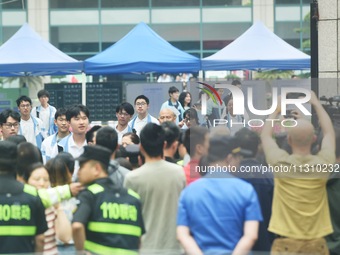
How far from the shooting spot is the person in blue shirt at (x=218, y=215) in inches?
264

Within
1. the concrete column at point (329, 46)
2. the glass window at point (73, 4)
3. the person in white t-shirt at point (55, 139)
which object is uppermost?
the glass window at point (73, 4)

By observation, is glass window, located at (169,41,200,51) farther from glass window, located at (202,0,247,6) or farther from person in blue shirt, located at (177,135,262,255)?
person in blue shirt, located at (177,135,262,255)

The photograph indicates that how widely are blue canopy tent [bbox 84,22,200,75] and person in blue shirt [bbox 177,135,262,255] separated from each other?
41.2 ft

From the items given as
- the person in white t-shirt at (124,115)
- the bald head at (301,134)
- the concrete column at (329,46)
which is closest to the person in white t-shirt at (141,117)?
the person in white t-shirt at (124,115)

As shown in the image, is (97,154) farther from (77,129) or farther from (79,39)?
(79,39)

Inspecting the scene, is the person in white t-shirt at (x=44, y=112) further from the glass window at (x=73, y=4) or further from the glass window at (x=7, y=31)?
the glass window at (x=73, y=4)

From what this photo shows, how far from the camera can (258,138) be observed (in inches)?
346

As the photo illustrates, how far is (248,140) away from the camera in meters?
8.46

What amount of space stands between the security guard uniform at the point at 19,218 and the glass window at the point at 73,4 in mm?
34652

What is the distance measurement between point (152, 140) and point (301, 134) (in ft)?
4.23

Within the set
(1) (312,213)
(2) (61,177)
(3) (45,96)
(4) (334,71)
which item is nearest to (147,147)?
(2) (61,177)

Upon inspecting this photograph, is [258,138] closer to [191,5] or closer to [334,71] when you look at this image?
[334,71]

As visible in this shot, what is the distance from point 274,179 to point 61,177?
1930 millimetres

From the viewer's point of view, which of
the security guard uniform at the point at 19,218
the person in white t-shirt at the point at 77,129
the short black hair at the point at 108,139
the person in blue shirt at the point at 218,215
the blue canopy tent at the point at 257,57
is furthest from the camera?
the blue canopy tent at the point at 257,57
